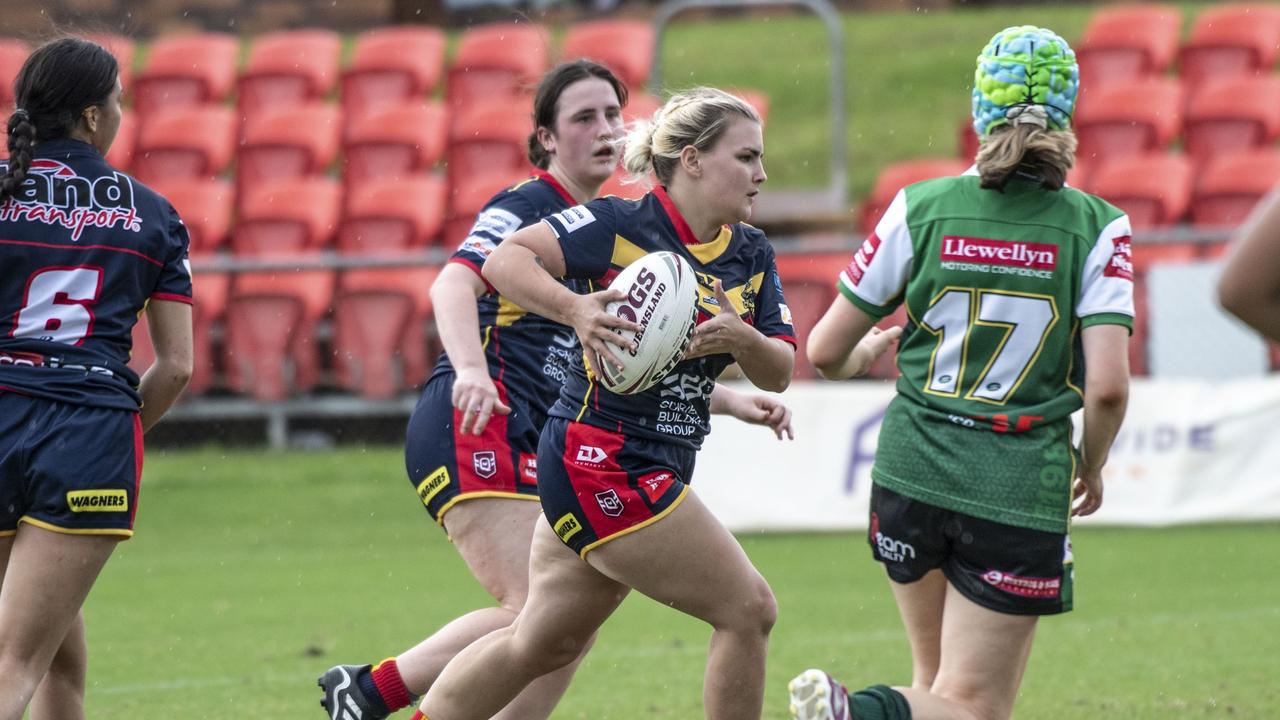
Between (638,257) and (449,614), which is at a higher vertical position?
(638,257)

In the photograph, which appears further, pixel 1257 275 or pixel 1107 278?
pixel 1107 278

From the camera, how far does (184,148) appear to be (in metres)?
16.2

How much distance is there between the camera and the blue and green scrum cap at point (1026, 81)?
4.10 m

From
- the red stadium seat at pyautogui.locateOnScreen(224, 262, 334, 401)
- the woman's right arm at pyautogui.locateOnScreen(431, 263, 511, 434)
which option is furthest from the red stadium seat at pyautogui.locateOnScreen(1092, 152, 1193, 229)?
the woman's right arm at pyautogui.locateOnScreen(431, 263, 511, 434)

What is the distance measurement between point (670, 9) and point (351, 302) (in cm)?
415

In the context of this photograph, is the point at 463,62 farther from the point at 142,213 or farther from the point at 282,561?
the point at 142,213

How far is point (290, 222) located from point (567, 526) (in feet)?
36.0

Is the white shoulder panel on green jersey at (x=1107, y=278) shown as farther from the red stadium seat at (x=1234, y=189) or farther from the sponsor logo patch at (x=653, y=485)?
the red stadium seat at (x=1234, y=189)

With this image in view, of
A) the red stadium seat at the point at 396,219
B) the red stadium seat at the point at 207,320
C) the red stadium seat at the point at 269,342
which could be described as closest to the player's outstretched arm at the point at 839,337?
the red stadium seat at the point at 269,342

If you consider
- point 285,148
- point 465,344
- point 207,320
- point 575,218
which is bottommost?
point 207,320

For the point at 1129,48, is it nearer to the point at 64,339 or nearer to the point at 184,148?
the point at 184,148

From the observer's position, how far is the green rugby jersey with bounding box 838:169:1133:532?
13.3ft

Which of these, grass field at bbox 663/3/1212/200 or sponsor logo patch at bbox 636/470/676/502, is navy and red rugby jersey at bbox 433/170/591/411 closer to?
sponsor logo patch at bbox 636/470/676/502

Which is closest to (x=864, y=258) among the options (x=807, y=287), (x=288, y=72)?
(x=807, y=287)
